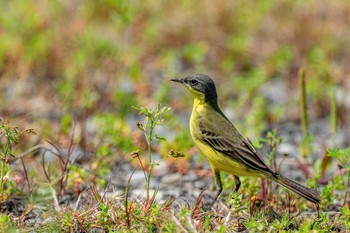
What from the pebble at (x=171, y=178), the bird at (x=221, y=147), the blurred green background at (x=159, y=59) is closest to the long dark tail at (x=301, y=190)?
the bird at (x=221, y=147)

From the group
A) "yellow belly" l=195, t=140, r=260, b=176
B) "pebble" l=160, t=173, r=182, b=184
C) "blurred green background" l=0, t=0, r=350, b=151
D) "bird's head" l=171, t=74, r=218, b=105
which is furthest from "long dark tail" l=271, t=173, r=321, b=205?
"blurred green background" l=0, t=0, r=350, b=151

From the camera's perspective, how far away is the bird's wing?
590 cm

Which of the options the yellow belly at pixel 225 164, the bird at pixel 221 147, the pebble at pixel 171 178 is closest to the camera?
the bird at pixel 221 147

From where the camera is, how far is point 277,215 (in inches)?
218

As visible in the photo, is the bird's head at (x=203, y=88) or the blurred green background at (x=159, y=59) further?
the blurred green background at (x=159, y=59)

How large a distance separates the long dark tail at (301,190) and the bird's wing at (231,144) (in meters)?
0.10

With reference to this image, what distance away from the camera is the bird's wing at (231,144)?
19.4ft

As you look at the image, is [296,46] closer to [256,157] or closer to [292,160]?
[292,160]

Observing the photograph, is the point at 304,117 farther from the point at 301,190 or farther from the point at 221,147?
the point at 301,190

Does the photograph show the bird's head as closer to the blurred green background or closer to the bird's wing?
the bird's wing

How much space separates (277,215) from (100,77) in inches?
184

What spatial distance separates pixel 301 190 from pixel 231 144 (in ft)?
2.44

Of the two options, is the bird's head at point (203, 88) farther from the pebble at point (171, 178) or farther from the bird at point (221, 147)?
the pebble at point (171, 178)

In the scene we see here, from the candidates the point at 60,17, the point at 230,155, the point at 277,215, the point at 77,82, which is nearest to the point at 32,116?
the point at 77,82
